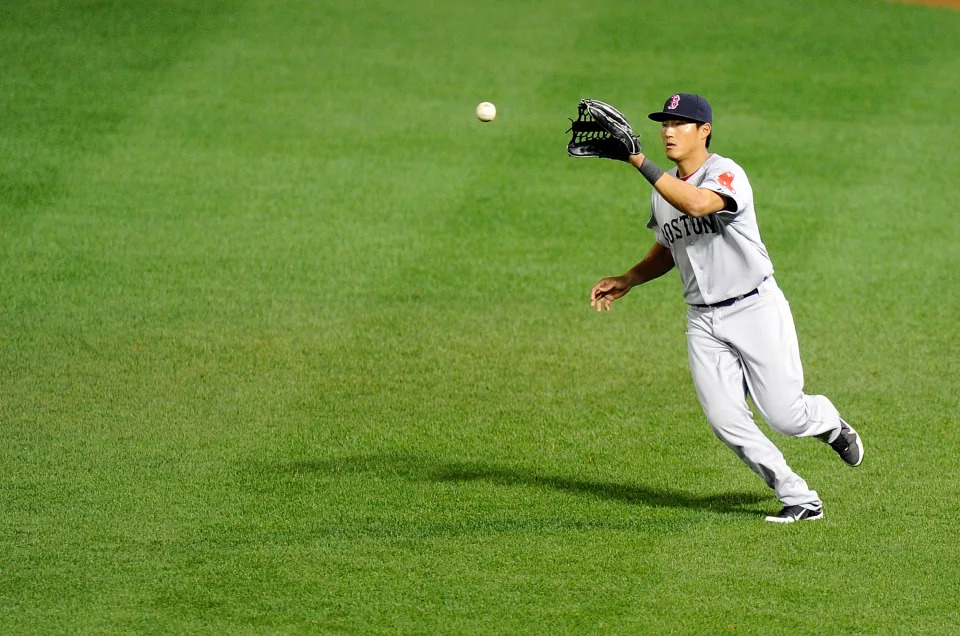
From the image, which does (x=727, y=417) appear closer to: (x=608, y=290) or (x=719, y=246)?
(x=719, y=246)

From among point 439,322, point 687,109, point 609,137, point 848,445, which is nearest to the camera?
point 609,137

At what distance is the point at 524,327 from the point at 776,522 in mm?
3378

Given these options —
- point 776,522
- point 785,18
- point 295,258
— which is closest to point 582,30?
point 785,18

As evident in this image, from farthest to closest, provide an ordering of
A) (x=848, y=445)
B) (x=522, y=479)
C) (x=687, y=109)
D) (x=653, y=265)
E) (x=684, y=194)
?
(x=522, y=479), (x=653, y=265), (x=848, y=445), (x=687, y=109), (x=684, y=194)

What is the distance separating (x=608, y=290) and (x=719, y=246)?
81 centimetres

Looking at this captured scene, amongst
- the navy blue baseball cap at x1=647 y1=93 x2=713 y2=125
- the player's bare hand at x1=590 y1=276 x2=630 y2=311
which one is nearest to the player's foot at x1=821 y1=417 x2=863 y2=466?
the player's bare hand at x1=590 y1=276 x2=630 y2=311

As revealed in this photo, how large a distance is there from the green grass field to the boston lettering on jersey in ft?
4.57

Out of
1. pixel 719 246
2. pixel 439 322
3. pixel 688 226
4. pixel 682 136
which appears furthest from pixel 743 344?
pixel 439 322

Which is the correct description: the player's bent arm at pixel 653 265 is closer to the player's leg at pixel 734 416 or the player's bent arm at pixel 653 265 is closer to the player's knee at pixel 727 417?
the player's leg at pixel 734 416

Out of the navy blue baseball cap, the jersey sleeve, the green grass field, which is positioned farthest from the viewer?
the navy blue baseball cap

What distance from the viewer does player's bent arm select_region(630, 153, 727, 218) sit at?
18.7 feet

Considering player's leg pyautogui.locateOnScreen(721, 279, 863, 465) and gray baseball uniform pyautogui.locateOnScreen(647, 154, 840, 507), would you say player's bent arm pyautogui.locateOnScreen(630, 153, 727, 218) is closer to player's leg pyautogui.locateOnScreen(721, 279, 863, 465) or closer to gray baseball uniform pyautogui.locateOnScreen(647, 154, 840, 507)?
gray baseball uniform pyautogui.locateOnScreen(647, 154, 840, 507)

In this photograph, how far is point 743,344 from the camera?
20.2 feet

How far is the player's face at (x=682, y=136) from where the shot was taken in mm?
6121
